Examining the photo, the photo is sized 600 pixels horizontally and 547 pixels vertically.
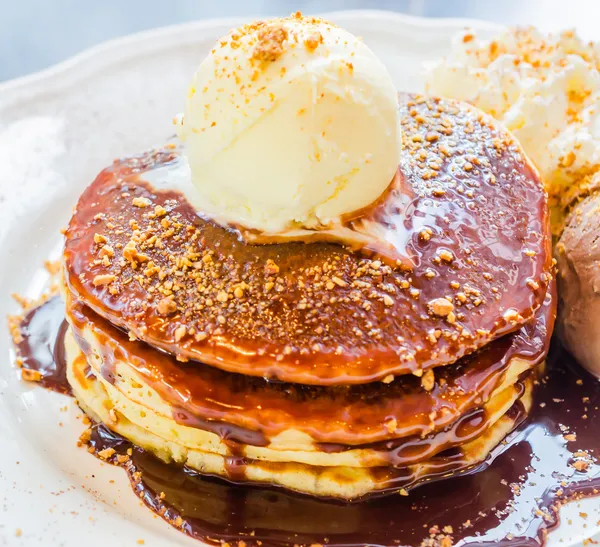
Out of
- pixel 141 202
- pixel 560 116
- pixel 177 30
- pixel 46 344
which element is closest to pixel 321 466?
pixel 141 202

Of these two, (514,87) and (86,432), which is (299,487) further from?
(514,87)

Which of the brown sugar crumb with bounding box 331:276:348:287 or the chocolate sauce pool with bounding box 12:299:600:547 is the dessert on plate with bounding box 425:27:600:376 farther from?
the brown sugar crumb with bounding box 331:276:348:287

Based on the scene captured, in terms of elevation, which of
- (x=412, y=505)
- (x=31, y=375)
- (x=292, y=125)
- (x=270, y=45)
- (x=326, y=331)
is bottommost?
(x=412, y=505)

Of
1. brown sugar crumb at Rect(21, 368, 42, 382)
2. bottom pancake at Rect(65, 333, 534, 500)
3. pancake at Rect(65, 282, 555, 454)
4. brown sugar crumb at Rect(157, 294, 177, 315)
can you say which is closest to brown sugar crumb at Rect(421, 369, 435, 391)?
pancake at Rect(65, 282, 555, 454)

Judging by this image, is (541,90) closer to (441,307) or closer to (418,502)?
(441,307)

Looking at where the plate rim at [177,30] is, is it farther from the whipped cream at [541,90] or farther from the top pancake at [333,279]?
the top pancake at [333,279]

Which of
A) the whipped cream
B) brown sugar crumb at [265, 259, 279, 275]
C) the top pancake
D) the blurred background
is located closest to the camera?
the top pancake
